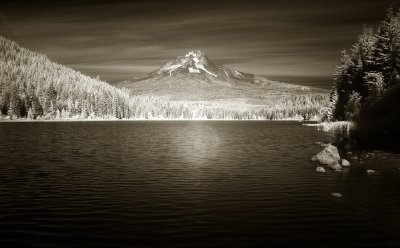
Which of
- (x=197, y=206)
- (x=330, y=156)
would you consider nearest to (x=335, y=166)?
(x=330, y=156)

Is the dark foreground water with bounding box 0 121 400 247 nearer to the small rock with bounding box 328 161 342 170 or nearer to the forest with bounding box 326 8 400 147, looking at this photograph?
the small rock with bounding box 328 161 342 170

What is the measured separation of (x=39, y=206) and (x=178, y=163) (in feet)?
83.2

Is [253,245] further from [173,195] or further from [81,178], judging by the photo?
[81,178]

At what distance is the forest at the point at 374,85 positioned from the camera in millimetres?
55200

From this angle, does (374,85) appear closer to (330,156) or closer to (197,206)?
(330,156)

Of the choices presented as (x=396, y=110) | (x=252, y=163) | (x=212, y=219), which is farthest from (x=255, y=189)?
(x=396, y=110)

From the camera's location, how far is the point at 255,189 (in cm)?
3275

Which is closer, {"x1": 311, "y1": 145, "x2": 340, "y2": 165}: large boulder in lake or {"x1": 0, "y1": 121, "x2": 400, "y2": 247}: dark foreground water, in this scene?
{"x1": 0, "y1": 121, "x2": 400, "y2": 247}: dark foreground water

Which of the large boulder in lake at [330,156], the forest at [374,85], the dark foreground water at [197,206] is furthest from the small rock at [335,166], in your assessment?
the forest at [374,85]

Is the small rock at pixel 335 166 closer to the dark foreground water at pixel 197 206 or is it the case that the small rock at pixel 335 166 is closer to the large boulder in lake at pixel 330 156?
the large boulder in lake at pixel 330 156

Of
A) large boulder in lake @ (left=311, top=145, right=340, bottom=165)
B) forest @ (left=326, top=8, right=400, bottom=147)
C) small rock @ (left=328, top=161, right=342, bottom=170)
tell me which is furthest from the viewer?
forest @ (left=326, top=8, right=400, bottom=147)

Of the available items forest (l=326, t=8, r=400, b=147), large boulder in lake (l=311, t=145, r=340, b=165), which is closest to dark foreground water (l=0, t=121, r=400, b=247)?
large boulder in lake (l=311, t=145, r=340, b=165)

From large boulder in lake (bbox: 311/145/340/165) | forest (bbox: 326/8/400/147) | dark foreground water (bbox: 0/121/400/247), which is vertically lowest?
dark foreground water (bbox: 0/121/400/247)

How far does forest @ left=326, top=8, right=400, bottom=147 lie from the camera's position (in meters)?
55.2
